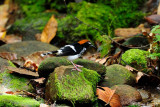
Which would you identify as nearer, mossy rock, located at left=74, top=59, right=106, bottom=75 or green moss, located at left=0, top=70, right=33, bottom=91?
green moss, located at left=0, top=70, right=33, bottom=91

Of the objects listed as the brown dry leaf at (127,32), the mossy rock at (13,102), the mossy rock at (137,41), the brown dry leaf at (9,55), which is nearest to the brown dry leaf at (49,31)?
the brown dry leaf at (9,55)

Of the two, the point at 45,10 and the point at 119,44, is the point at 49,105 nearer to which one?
the point at 119,44

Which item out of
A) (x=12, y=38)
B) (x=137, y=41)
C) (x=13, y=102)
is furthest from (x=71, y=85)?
(x=12, y=38)

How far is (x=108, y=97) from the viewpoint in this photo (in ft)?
14.0

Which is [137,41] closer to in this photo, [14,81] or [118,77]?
[118,77]

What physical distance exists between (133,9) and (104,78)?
11.5 ft

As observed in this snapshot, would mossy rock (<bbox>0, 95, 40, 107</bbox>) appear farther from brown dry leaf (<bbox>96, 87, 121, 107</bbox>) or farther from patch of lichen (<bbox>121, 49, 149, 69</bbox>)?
patch of lichen (<bbox>121, 49, 149, 69</bbox>)

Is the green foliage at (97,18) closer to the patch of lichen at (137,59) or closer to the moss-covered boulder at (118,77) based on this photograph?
the patch of lichen at (137,59)

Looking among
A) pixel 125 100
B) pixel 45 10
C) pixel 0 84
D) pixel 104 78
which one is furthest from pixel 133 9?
pixel 0 84

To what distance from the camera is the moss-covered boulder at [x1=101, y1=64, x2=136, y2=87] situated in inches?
193

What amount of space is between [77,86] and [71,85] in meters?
0.09

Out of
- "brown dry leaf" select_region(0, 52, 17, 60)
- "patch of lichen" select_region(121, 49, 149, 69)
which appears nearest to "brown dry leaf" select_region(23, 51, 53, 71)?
"brown dry leaf" select_region(0, 52, 17, 60)

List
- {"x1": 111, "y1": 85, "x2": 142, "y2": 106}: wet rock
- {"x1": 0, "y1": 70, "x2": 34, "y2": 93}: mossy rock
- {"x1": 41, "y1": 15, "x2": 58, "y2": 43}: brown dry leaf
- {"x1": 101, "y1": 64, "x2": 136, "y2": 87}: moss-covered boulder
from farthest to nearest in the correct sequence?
{"x1": 41, "y1": 15, "x2": 58, "y2": 43}: brown dry leaf → {"x1": 101, "y1": 64, "x2": 136, "y2": 87}: moss-covered boulder → {"x1": 0, "y1": 70, "x2": 34, "y2": 93}: mossy rock → {"x1": 111, "y1": 85, "x2": 142, "y2": 106}: wet rock

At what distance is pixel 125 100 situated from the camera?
435 centimetres
